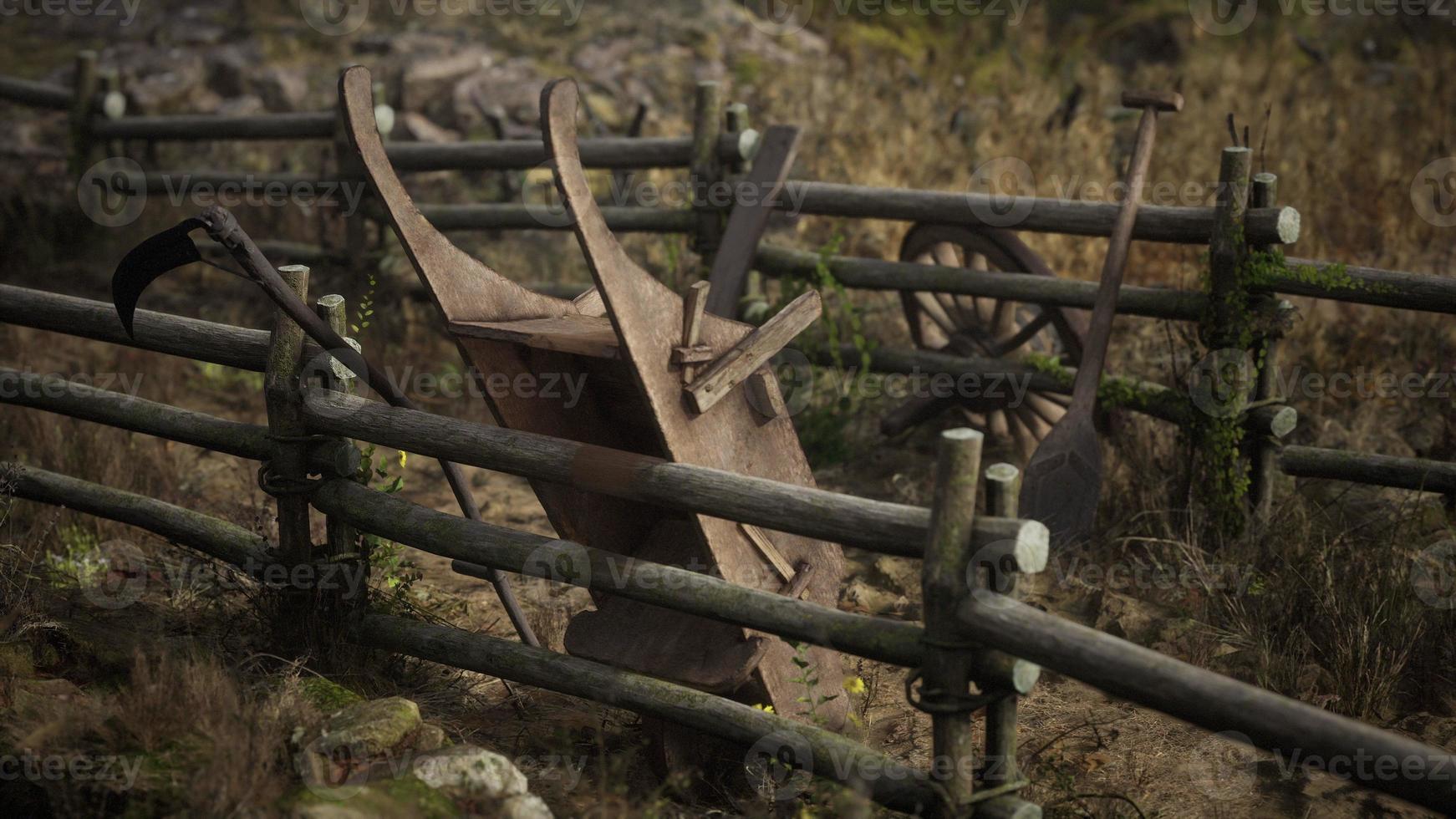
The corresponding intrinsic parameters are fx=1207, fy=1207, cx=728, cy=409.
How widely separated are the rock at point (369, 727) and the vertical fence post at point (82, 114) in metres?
6.14

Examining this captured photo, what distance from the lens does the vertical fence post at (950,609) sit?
2.53 metres

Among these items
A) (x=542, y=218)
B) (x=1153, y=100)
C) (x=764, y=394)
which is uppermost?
(x=1153, y=100)

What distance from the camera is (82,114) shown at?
7625 mm

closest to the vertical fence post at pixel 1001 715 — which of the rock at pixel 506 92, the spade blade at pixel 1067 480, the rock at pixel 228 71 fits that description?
the spade blade at pixel 1067 480

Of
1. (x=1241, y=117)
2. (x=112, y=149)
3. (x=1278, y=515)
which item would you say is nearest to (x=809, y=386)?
(x=1278, y=515)

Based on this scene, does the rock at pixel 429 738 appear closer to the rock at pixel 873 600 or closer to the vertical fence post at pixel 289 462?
the vertical fence post at pixel 289 462

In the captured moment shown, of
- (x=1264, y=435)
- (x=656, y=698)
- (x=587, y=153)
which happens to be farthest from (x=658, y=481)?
(x=587, y=153)

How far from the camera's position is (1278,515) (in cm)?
428

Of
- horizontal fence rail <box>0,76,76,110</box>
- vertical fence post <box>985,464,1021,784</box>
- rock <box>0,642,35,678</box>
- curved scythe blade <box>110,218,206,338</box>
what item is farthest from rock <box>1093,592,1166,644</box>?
horizontal fence rail <box>0,76,76,110</box>

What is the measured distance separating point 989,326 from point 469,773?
3418 millimetres

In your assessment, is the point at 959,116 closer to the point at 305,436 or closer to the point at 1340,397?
the point at 1340,397

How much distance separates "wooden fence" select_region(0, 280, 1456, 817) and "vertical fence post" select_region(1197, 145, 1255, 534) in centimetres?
183

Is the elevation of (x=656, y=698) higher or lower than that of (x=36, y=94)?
lower

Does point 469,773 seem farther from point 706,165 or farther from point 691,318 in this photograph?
point 706,165
